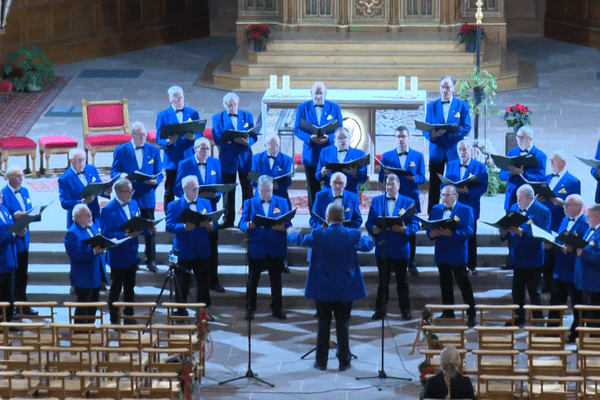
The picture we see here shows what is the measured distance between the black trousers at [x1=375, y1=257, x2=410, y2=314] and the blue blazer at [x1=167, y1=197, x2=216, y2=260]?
1774 millimetres

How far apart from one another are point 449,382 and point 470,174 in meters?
4.35

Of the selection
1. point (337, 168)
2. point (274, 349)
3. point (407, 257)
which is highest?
point (337, 168)

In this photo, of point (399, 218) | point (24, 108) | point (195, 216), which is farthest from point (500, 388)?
point (24, 108)

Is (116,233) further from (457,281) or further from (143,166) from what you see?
(457,281)

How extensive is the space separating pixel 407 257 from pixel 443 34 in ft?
32.3

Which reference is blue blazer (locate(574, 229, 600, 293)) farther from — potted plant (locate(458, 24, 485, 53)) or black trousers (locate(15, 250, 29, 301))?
potted plant (locate(458, 24, 485, 53))

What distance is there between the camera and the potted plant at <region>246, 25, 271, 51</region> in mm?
21047

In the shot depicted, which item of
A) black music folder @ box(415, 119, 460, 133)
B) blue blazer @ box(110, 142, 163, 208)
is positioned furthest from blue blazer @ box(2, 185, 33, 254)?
black music folder @ box(415, 119, 460, 133)

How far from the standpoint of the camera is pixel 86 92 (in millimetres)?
20969

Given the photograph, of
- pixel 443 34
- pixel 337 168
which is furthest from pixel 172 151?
pixel 443 34

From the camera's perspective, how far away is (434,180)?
13.7 meters

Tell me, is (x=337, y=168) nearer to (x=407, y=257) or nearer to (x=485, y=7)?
(x=407, y=257)

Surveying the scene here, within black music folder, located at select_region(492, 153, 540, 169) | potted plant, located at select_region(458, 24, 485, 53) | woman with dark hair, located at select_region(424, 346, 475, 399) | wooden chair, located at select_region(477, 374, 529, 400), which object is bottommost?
wooden chair, located at select_region(477, 374, 529, 400)

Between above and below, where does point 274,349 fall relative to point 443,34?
below
